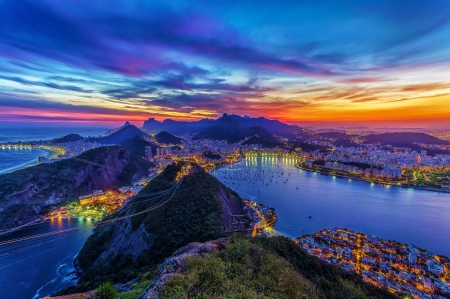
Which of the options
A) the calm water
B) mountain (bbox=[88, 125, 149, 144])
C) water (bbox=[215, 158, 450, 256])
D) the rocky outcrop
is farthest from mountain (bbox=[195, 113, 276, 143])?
the rocky outcrop

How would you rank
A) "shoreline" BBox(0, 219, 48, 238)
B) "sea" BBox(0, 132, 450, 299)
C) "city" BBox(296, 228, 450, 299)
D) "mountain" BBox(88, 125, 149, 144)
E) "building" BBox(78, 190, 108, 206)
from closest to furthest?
"city" BBox(296, 228, 450, 299), "sea" BBox(0, 132, 450, 299), "shoreline" BBox(0, 219, 48, 238), "building" BBox(78, 190, 108, 206), "mountain" BBox(88, 125, 149, 144)

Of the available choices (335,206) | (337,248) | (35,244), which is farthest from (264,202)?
(35,244)

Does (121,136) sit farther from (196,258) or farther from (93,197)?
(196,258)

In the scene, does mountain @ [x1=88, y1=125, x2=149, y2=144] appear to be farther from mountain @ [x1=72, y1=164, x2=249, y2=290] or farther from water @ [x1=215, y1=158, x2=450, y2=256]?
mountain @ [x1=72, y1=164, x2=249, y2=290]

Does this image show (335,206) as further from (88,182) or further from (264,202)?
(88,182)

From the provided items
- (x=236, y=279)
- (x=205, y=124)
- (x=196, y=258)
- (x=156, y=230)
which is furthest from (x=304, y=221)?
(x=205, y=124)

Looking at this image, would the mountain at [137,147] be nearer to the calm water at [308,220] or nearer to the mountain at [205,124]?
the calm water at [308,220]
